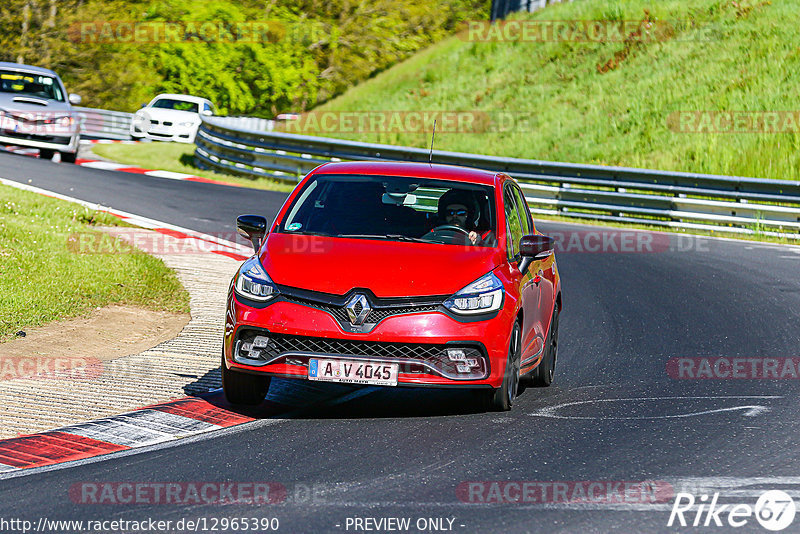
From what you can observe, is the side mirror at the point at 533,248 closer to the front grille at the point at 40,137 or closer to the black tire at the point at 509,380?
the black tire at the point at 509,380

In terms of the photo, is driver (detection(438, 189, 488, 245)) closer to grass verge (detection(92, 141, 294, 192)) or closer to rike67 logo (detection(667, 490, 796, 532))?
rike67 logo (detection(667, 490, 796, 532))

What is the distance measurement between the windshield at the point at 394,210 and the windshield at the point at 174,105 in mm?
28572

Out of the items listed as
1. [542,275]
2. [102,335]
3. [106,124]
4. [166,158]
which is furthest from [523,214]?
[106,124]

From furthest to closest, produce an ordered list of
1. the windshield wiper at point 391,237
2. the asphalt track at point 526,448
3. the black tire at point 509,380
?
the windshield wiper at point 391,237 < the black tire at point 509,380 < the asphalt track at point 526,448

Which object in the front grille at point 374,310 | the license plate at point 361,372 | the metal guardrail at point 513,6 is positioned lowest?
the license plate at point 361,372

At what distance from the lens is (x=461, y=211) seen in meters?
8.34

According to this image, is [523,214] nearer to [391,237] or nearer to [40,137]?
[391,237]

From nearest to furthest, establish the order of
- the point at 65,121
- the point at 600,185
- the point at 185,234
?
the point at 185,234
the point at 600,185
the point at 65,121

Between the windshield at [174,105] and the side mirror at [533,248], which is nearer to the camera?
the side mirror at [533,248]

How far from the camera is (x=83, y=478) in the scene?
588cm

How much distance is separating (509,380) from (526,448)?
993mm

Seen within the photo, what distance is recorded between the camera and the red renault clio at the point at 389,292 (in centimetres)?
711

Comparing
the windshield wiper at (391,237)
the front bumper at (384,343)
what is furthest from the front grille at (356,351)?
the windshield wiper at (391,237)

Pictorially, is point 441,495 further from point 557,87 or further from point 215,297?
point 557,87
